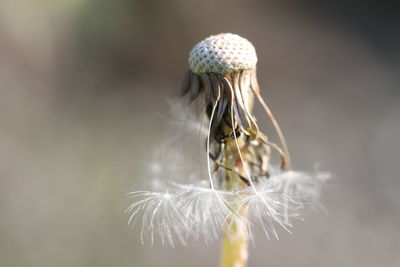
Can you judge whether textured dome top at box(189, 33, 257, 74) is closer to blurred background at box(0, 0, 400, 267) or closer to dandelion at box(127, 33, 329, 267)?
dandelion at box(127, 33, 329, 267)

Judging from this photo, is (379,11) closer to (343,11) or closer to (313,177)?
(343,11)

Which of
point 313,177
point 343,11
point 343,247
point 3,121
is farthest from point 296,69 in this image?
point 313,177

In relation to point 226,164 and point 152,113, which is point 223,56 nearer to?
point 226,164

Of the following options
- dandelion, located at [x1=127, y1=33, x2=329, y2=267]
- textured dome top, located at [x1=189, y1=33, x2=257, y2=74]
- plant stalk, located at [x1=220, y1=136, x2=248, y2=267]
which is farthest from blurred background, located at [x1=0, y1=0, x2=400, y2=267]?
textured dome top, located at [x1=189, y1=33, x2=257, y2=74]

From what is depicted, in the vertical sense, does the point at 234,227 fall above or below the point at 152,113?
below

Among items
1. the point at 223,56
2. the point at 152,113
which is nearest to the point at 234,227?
the point at 223,56

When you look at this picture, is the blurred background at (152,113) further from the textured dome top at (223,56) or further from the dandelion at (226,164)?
the textured dome top at (223,56)
